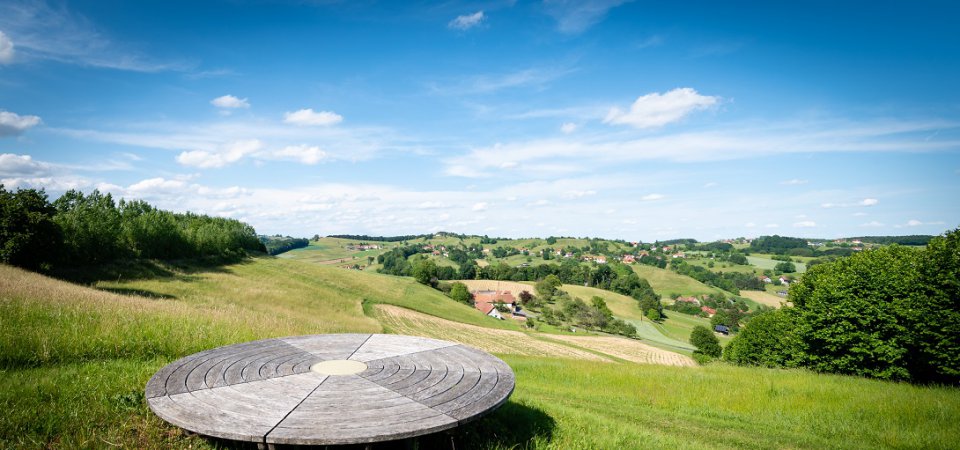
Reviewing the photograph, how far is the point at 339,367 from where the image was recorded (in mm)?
6434

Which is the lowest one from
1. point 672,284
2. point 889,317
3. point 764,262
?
point 672,284

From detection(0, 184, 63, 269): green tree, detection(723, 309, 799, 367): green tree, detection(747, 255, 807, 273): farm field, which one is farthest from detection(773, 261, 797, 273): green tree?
detection(0, 184, 63, 269): green tree

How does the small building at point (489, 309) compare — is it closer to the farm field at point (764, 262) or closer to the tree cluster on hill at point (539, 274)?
the tree cluster on hill at point (539, 274)

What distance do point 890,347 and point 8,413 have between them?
24.9 m

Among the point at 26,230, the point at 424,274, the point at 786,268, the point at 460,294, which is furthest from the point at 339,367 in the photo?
the point at 786,268

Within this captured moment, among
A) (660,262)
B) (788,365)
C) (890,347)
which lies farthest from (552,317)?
(660,262)

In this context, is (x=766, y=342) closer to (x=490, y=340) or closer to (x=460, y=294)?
(x=490, y=340)

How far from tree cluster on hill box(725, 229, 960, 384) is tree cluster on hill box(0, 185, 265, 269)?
156ft

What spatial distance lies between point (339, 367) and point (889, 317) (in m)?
21.3

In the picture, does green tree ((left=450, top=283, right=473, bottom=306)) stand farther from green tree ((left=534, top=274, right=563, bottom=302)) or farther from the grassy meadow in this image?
the grassy meadow

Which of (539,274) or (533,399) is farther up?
(533,399)

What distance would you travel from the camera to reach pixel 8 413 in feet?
17.4

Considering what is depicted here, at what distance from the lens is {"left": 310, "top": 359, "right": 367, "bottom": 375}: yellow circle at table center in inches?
243

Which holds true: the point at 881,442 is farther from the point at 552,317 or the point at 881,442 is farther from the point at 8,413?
the point at 552,317
